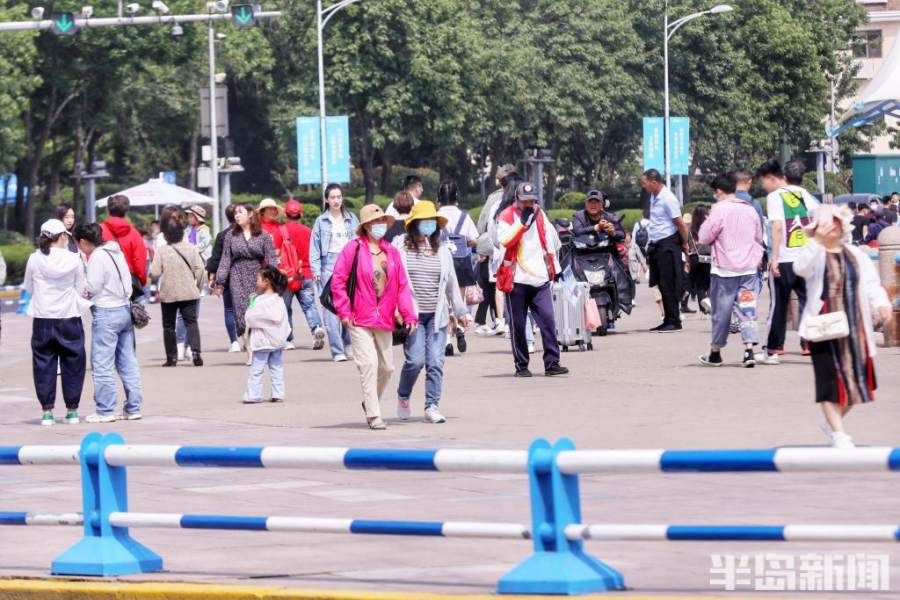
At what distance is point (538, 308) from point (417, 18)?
56.0m

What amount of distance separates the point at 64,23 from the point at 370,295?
19.7 metres

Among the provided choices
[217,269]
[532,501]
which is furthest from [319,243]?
[532,501]

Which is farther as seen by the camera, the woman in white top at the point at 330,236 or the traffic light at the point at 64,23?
the traffic light at the point at 64,23

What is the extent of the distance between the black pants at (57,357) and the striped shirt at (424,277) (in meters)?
2.90

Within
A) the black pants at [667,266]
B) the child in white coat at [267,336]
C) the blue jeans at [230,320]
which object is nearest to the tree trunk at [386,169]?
the blue jeans at [230,320]

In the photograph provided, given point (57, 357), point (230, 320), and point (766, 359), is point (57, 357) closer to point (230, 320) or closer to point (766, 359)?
point (766, 359)

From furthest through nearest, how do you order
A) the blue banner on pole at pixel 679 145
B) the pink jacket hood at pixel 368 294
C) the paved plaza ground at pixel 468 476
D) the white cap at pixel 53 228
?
1. the blue banner on pole at pixel 679 145
2. the white cap at pixel 53 228
3. the pink jacket hood at pixel 368 294
4. the paved plaza ground at pixel 468 476

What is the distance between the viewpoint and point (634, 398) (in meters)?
14.9

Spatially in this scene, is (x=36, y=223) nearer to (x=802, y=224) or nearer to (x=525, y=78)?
(x=525, y=78)

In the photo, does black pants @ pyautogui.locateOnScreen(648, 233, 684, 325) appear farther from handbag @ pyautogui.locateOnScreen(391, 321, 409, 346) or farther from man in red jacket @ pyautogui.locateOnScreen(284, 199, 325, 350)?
handbag @ pyautogui.locateOnScreen(391, 321, 409, 346)

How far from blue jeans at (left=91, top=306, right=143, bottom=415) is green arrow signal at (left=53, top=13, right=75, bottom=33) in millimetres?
17195

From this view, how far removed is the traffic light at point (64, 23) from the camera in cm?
3139

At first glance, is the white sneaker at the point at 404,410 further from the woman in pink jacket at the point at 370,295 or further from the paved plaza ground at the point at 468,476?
the woman in pink jacket at the point at 370,295

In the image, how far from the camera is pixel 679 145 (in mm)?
66750
